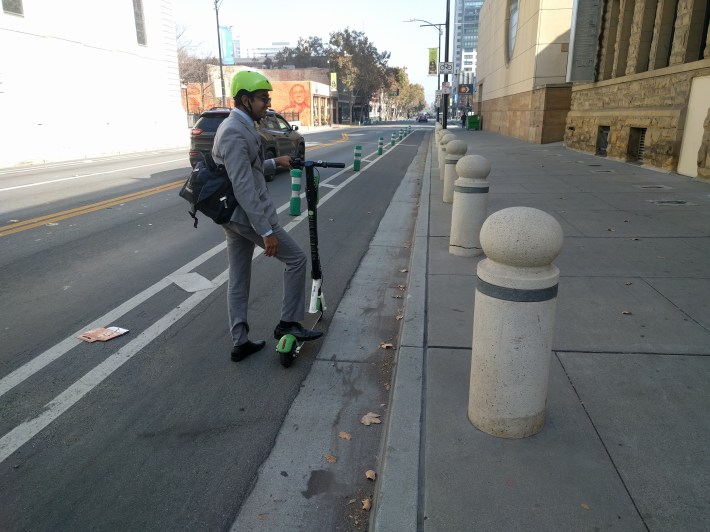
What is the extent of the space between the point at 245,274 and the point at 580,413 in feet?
8.10

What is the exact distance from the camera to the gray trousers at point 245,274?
3.96 m

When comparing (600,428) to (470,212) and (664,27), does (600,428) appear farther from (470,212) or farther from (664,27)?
(664,27)

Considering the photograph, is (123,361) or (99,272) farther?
(99,272)

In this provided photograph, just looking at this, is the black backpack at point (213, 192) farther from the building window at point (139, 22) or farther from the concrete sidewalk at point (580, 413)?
the building window at point (139, 22)

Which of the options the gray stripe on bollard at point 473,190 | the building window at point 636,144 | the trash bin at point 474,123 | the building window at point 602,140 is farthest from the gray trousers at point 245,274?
the trash bin at point 474,123

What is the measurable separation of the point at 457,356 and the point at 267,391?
134 cm

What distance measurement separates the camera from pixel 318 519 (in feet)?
8.34

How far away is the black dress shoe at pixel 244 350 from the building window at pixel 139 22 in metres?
35.8

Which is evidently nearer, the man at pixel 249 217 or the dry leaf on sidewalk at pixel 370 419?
the dry leaf on sidewalk at pixel 370 419

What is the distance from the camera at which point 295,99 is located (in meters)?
73.9

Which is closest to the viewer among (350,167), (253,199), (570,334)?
(253,199)

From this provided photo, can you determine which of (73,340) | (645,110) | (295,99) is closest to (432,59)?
(295,99)

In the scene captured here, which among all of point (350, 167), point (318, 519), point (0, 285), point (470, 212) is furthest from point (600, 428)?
point (350, 167)

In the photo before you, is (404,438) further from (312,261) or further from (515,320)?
(312,261)
